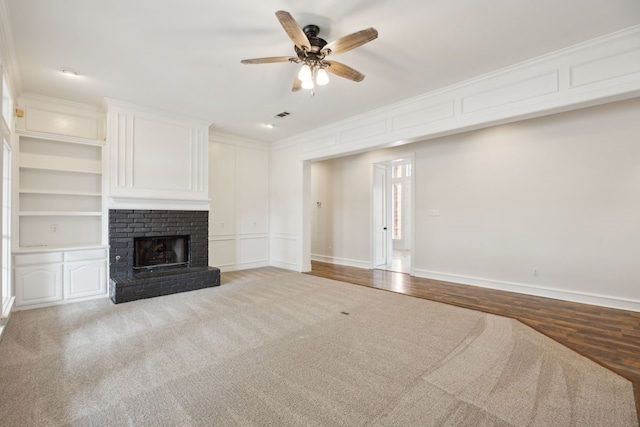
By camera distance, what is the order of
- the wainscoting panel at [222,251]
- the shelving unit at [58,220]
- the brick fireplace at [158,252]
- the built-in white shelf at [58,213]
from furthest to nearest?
1. the wainscoting panel at [222,251]
2. the brick fireplace at [158,252]
3. the built-in white shelf at [58,213]
4. the shelving unit at [58,220]

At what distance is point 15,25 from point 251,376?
3815 millimetres

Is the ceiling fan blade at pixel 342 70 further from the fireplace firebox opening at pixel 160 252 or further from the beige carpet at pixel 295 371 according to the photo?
the fireplace firebox opening at pixel 160 252

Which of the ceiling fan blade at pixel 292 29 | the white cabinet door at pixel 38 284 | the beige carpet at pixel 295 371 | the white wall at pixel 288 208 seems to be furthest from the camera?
the white wall at pixel 288 208

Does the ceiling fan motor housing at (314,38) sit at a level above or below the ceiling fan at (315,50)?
above

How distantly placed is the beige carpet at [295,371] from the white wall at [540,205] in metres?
1.73

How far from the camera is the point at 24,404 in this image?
1.95 metres

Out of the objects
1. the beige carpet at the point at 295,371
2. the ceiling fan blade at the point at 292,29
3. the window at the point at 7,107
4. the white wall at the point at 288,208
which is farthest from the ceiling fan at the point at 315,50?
the white wall at the point at 288,208

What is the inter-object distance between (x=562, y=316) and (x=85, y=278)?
254 inches

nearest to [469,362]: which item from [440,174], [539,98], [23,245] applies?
[539,98]

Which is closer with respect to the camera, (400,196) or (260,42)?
(260,42)

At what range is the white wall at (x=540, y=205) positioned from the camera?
389 centimetres

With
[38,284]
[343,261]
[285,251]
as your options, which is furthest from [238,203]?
[38,284]

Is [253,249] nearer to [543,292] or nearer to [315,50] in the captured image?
[315,50]

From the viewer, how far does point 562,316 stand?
3.59 m
